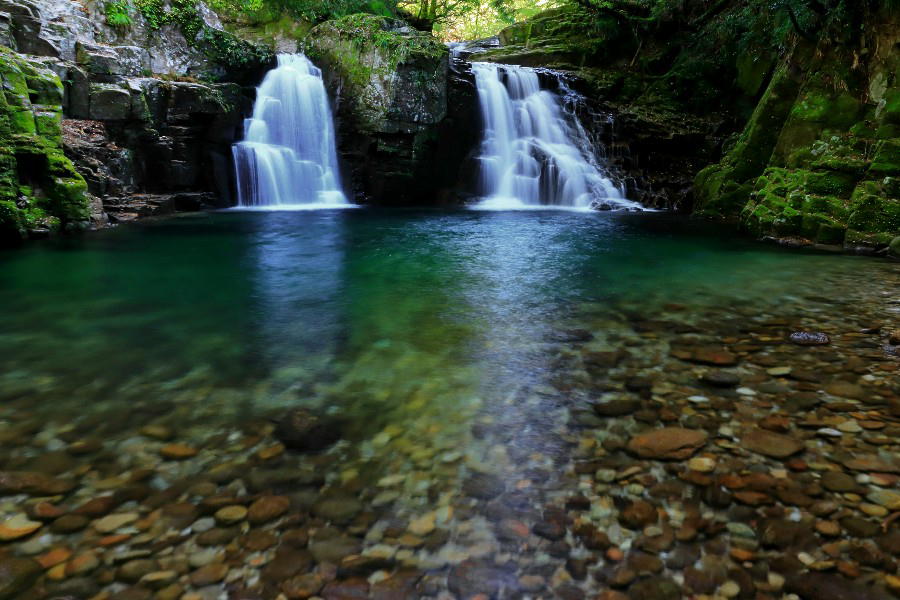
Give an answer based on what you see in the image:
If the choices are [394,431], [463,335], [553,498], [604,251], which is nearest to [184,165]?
[604,251]

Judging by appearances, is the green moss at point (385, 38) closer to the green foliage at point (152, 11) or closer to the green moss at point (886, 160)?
the green foliage at point (152, 11)

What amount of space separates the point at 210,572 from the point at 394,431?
118 centimetres

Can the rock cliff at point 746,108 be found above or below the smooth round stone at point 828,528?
above

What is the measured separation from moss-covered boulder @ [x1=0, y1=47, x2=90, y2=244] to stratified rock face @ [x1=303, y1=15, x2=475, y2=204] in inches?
319

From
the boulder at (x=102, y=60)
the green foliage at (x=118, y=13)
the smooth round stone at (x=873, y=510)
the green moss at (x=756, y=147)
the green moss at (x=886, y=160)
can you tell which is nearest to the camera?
the smooth round stone at (x=873, y=510)

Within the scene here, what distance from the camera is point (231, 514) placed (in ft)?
7.06

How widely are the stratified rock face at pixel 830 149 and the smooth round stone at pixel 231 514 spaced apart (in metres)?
10.2

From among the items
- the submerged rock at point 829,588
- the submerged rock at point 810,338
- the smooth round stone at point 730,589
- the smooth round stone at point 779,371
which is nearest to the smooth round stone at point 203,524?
the smooth round stone at point 730,589

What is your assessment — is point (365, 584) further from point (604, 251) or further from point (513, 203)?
point (513, 203)

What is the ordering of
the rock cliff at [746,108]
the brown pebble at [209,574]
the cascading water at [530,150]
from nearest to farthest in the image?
1. the brown pebble at [209,574]
2. the rock cliff at [746,108]
3. the cascading water at [530,150]

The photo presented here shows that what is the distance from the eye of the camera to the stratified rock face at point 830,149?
28.9ft

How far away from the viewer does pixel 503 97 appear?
1805cm

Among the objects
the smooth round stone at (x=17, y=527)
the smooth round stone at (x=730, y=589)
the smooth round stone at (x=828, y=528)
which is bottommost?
the smooth round stone at (x=730, y=589)

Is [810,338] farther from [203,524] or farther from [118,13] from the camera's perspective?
[118,13]
